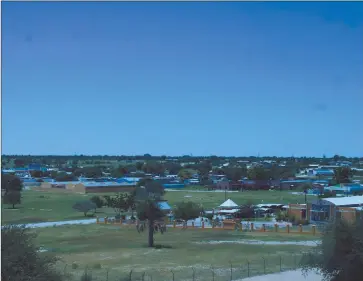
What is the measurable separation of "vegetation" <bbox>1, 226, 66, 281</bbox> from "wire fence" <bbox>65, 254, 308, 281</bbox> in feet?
25.0

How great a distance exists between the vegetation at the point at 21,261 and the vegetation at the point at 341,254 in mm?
10310

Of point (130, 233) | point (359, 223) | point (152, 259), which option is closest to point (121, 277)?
point (152, 259)

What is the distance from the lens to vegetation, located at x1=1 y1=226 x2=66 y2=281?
1575 cm

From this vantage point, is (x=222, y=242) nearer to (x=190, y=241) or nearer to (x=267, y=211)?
(x=190, y=241)

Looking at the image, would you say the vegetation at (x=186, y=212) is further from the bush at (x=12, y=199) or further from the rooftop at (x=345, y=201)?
the bush at (x=12, y=199)

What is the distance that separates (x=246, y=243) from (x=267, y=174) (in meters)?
81.5

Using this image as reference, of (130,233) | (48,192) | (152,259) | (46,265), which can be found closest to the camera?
(46,265)

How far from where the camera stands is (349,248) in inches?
851

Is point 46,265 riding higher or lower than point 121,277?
higher

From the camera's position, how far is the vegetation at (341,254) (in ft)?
69.4

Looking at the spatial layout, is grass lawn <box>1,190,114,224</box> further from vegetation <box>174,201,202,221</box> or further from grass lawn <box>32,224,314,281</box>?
vegetation <box>174,201,202,221</box>

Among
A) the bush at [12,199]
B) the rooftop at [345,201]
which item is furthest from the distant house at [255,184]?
the rooftop at [345,201]

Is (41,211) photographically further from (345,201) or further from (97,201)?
(345,201)

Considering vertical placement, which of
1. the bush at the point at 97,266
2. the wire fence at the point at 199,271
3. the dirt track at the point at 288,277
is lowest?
the bush at the point at 97,266
